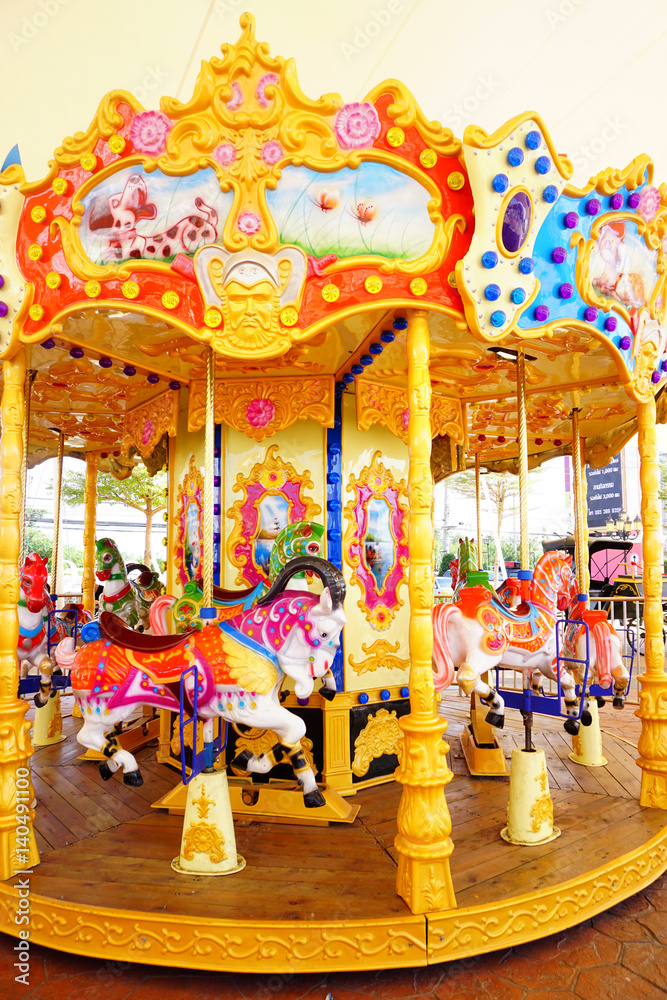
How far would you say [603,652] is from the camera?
422 cm

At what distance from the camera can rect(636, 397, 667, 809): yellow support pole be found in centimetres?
400

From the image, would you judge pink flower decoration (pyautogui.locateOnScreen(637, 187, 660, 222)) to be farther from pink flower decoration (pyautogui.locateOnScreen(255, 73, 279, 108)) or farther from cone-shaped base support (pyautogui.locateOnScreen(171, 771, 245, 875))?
cone-shaped base support (pyautogui.locateOnScreen(171, 771, 245, 875))

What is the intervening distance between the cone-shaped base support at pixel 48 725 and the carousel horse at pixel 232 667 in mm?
2800

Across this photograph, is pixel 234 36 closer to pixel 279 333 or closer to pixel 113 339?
pixel 113 339

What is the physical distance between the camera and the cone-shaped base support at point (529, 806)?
3461 mm

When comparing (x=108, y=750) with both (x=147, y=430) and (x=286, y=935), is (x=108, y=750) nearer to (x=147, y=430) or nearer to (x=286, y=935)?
(x=286, y=935)

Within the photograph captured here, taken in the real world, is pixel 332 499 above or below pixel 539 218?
below

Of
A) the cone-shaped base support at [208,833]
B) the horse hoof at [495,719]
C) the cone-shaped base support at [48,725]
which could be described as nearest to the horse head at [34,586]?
the cone-shaped base support at [48,725]

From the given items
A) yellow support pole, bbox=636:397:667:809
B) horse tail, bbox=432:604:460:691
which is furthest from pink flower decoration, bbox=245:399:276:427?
yellow support pole, bbox=636:397:667:809

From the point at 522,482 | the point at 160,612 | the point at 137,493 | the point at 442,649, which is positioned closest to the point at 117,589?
the point at 160,612

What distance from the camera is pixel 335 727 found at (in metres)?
4.46

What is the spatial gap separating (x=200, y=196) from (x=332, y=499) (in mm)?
2304

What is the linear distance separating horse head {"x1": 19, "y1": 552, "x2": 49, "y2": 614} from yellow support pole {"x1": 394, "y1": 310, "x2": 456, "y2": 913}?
10.8 feet

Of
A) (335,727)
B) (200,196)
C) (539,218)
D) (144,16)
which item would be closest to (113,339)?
(200,196)
